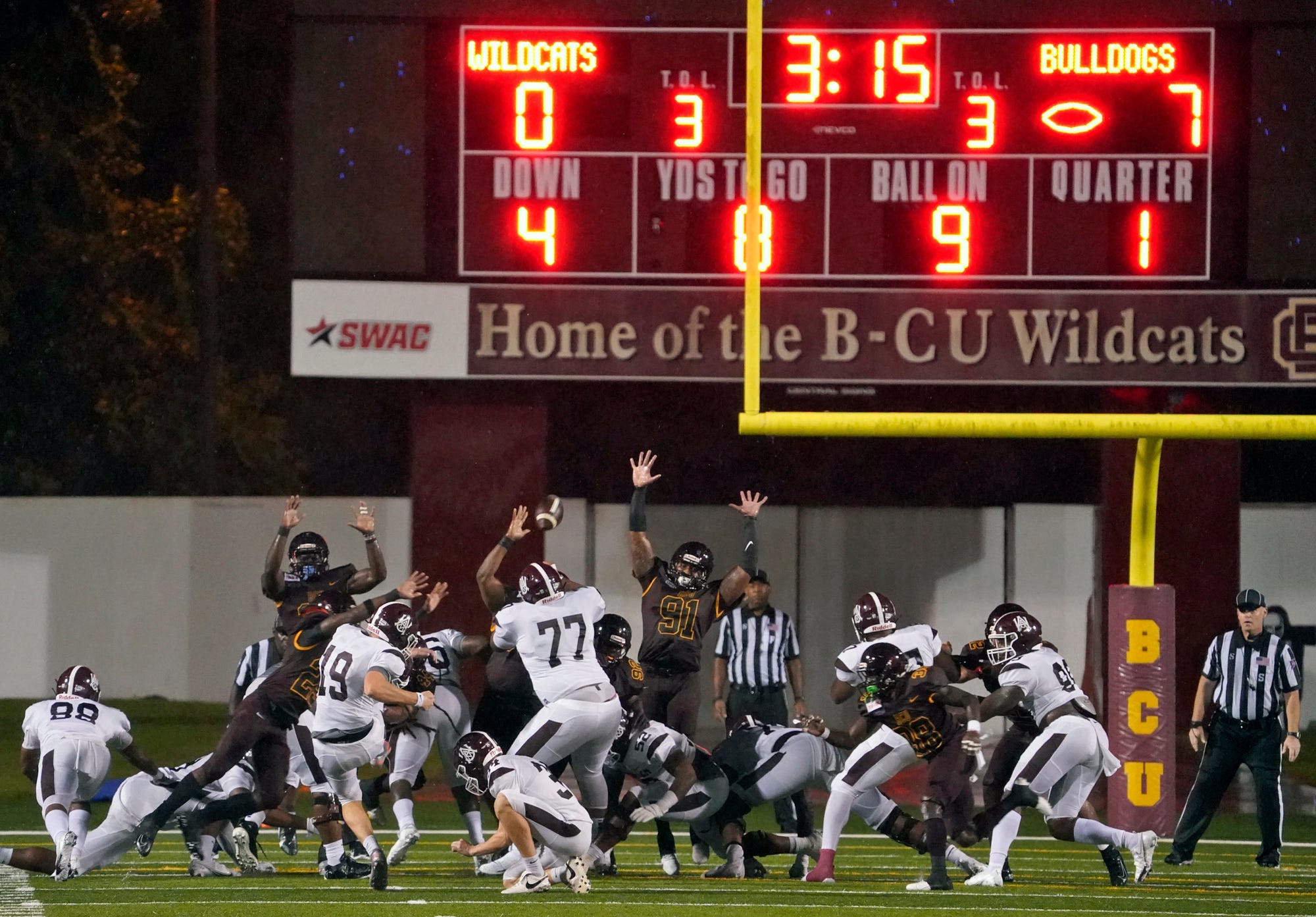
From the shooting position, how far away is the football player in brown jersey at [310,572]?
10453mm

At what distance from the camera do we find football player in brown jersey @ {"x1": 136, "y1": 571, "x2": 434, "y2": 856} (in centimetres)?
934

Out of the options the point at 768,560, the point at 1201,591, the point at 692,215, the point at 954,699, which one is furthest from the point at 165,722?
the point at 954,699

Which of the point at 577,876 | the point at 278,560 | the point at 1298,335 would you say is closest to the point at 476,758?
the point at 577,876

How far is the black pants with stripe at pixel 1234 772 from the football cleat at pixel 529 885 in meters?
3.36

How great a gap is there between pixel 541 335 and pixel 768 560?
15.8 ft

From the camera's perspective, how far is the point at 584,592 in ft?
31.0

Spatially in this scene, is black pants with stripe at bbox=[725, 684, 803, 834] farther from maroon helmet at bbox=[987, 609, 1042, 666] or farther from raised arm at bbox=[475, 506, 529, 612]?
maroon helmet at bbox=[987, 609, 1042, 666]

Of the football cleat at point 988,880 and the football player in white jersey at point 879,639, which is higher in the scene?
the football player in white jersey at point 879,639

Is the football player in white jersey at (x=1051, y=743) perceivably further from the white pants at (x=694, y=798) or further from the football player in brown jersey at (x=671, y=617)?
the football player in brown jersey at (x=671, y=617)

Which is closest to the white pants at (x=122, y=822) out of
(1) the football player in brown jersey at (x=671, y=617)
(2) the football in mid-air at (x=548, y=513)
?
(2) the football in mid-air at (x=548, y=513)

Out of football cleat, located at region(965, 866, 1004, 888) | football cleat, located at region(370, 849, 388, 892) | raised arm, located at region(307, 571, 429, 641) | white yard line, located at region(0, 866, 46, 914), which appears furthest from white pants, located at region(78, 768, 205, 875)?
football cleat, located at region(965, 866, 1004, 888)

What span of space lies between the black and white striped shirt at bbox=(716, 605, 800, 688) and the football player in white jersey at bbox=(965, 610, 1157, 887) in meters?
3.35

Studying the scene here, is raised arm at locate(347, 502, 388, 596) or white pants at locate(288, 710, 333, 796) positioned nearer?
white pants at locate(288, 710, 333, 796)

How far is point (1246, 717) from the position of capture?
1050cm
